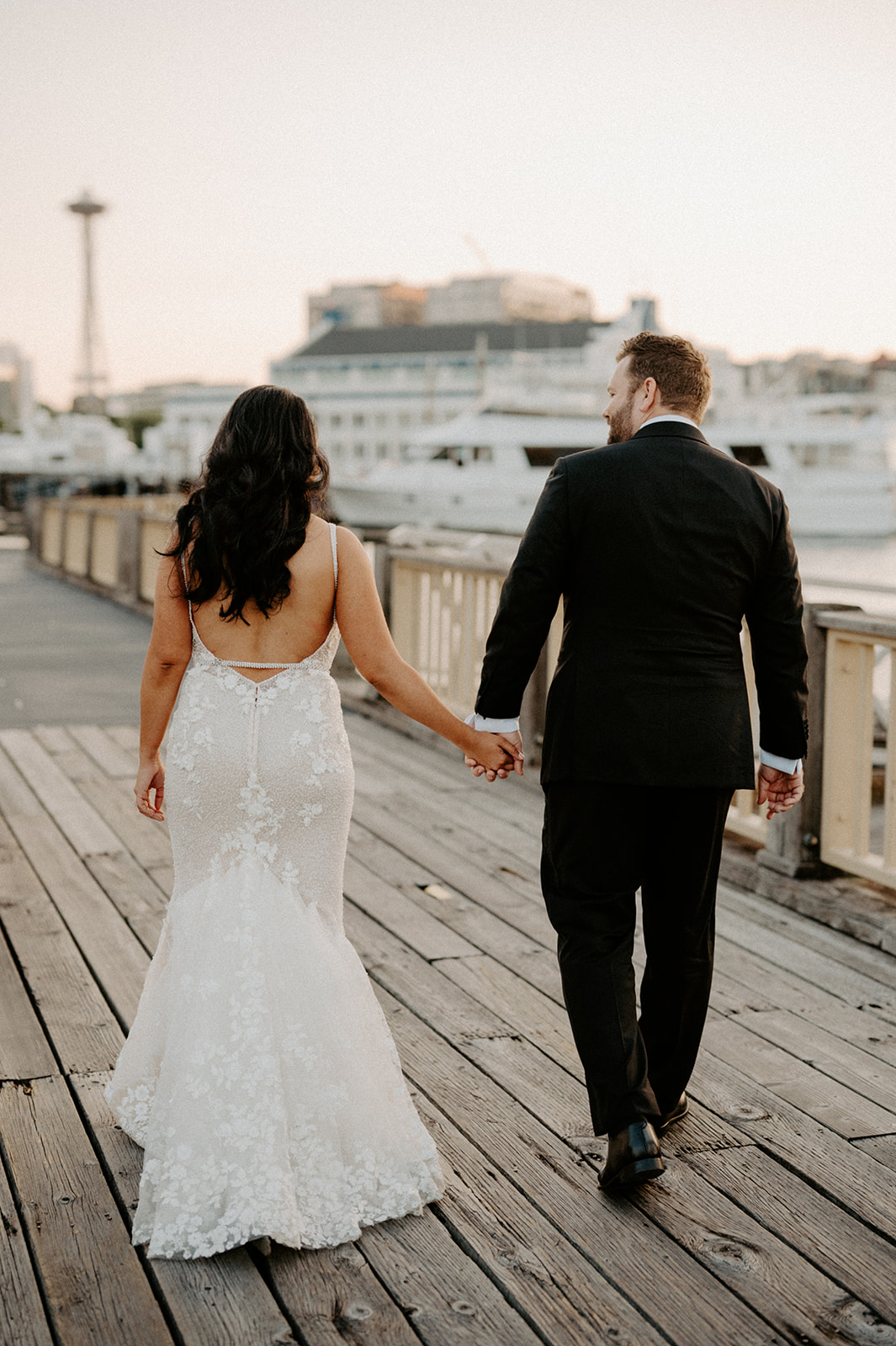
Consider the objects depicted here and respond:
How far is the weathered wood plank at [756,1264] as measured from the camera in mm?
2189

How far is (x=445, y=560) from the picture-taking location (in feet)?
24.6

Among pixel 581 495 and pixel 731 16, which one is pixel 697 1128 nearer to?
pixel 581 495

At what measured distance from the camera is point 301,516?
2486 mm

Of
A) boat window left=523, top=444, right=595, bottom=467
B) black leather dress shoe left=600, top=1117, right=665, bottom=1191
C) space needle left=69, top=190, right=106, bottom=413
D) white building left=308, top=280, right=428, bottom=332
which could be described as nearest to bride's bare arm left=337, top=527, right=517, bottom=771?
black leather dress shoe left=600, top=1117, right=665, bottom=1191

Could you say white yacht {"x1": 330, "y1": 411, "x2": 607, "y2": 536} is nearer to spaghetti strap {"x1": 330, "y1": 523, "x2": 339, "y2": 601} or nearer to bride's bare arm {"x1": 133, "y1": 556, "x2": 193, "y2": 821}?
bride's bare arm {"x1": 133, "y1": 556, "x2": 193, "y2": 821}

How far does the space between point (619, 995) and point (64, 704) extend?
23.6ft

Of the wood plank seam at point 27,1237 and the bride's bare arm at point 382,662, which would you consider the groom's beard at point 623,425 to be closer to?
the bride's bare arm at point 382,662

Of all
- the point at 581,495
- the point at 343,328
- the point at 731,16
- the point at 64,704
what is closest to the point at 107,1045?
the point at 581,495

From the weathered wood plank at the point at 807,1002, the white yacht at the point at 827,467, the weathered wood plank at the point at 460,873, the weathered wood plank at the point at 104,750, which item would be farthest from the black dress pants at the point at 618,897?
the white yacht at the point at 827,467

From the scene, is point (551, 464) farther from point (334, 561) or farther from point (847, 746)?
point (334, 561)

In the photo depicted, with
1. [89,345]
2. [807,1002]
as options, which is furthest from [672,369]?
[89,345]

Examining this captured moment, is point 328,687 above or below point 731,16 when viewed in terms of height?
below

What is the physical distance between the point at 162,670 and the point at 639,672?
3.17 ft

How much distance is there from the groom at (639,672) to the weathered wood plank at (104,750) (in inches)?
178
